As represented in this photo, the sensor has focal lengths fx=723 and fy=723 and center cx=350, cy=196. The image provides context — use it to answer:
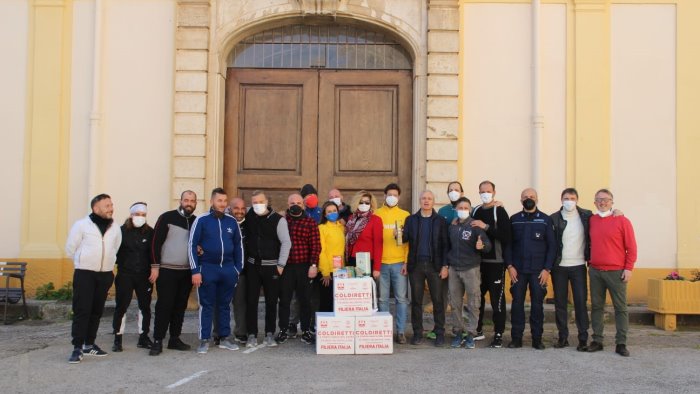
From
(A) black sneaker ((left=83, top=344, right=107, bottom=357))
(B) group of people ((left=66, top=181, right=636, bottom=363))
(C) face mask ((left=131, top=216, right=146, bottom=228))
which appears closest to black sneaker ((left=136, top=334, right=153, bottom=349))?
(B) group of people ((left=66, top=181, right=636, bottom=363))

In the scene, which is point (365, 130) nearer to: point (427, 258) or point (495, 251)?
point (427, 258)

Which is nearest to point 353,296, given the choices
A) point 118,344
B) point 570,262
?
point 570,262

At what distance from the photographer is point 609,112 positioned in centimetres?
1138

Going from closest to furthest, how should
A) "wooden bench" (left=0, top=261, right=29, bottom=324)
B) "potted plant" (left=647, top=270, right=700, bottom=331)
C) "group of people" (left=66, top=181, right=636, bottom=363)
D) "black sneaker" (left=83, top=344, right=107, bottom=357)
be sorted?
1. "black sneaker" (left=83, top=344, right=107, bottom=357)
2. "group of people" (left=66, top=181, right=636, bottom=363)
3. "potted plant" (left=647, top=270, right=700, bottom=331)
4. "wooden bench" (left=0, top=261, right=29, bottom=324)

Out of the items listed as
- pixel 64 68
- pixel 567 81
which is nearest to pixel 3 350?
pixel 64 68

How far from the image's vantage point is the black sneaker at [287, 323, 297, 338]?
9.18 meters

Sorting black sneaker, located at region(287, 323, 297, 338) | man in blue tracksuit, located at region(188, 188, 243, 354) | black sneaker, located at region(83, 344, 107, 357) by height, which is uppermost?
man in blue tracksuit, located at region(188, 188, 243, 354)

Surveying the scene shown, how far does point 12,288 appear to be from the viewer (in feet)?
35.4

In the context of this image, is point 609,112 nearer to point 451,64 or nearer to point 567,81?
point 567,81

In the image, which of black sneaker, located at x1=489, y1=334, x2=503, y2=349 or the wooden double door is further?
the wooden double door

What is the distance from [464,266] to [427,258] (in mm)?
453

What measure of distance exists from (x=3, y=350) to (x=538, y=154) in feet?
26.0

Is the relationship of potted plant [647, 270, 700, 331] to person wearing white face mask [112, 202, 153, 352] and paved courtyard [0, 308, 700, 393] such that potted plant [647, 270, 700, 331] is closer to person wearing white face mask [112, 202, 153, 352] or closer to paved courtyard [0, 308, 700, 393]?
paved courtyard [0, 308, 700, 393]

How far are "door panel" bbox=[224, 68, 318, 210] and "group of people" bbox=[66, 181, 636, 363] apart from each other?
2924 millimetres
